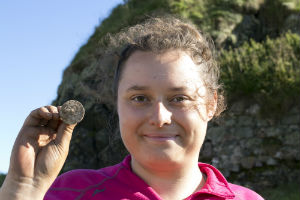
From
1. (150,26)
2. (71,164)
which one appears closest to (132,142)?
(150,26)

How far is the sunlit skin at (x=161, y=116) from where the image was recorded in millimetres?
1675

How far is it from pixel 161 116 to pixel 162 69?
0.19m

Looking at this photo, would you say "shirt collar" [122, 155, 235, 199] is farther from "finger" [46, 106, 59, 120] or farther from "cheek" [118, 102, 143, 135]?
"finger" [46, 106, 59, 120]

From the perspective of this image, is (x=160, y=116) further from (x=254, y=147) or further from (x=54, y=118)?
(x=254, y=147)

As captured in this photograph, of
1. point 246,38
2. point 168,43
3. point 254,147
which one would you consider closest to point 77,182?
point 168,43

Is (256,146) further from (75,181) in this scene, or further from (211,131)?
(75,181)

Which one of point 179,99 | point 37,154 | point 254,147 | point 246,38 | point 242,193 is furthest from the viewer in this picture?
point 246,38

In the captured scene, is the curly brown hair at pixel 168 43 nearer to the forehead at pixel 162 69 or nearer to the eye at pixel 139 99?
the forehead at pixel 162 69

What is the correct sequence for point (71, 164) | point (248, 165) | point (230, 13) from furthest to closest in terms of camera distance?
point (230, 13)
point (71, 164)
point (248, 165)

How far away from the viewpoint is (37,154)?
1609 mm

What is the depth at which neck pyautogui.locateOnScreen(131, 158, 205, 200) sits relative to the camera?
1771 mm

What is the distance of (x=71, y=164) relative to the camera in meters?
7.36

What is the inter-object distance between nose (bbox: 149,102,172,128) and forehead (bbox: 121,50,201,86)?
101 millimetres

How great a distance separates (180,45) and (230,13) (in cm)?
680
